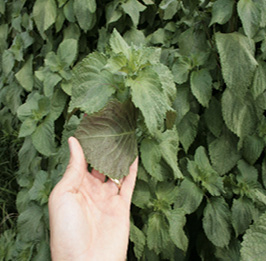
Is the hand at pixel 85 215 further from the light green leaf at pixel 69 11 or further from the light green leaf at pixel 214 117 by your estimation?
the light green leaf at pixel 69 11

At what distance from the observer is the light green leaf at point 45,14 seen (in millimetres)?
1860

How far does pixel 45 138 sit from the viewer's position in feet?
5.58

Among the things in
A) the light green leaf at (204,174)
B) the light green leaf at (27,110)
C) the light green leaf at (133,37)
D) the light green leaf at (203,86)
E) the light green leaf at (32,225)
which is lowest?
the light green leaf at (32,225)

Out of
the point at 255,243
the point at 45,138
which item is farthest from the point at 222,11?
the point at 45,138

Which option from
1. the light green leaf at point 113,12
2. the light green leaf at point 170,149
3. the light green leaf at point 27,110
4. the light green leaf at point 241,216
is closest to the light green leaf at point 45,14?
the light green leaf at point 113,12

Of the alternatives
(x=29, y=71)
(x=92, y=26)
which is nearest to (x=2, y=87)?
(x=29, y=71)

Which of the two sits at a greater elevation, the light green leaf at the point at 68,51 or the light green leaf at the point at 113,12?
the light green leaf at the point at 113,12

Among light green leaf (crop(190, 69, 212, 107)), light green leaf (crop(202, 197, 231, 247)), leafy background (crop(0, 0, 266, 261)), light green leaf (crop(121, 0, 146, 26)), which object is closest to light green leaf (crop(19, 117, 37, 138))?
leafy background (crop(0, 0, 266, 261))

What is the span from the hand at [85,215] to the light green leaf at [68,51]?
824mm

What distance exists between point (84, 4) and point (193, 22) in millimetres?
614

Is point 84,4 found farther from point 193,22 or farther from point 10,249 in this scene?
point 10,249

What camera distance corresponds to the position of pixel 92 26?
6.03ft

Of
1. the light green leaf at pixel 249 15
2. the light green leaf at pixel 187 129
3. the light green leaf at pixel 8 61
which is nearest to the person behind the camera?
the light green leaf at pixel 249 15

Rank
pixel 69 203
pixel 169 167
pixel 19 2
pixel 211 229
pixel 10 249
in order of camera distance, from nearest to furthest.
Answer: pixel 69 203 < pixel 169 167 < pixel 211 229 < pixel 10 249 < pixel 19 2
